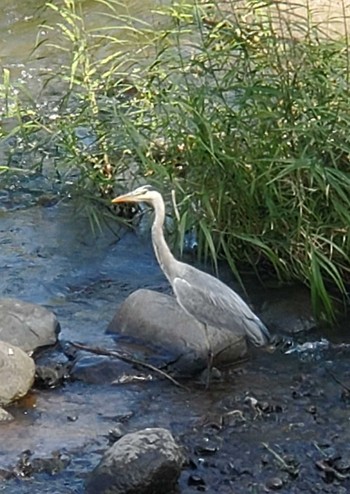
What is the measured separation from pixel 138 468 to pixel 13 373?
3.48 ft

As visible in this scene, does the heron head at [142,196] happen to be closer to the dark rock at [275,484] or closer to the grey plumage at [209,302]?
the grey plumage at [209,302]

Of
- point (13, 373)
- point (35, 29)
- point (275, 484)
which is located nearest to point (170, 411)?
point (13, 373)

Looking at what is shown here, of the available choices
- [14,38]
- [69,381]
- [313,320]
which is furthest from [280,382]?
[14,38]

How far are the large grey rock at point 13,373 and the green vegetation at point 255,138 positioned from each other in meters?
1.16

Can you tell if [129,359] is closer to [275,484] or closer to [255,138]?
[275,484]

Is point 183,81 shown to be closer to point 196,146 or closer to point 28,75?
point 196,146

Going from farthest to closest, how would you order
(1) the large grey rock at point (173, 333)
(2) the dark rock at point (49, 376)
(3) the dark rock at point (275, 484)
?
(1) the large grey rock at point (173, 333) → (2) the dark rock at point (49, 376) → (3) the dark rock at point (275, 484)

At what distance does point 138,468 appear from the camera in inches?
166

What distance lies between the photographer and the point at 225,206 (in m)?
6.04

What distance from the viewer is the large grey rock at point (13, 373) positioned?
5.04 metres

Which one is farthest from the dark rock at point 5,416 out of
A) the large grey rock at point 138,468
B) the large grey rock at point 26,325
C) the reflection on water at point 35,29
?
the reflection on water at point 35,29

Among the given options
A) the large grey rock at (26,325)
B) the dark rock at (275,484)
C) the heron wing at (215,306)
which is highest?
the heron wing at (215,306)

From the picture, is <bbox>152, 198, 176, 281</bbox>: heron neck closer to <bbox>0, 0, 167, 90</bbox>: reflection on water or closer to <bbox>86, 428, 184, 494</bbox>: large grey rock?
<bbox>86, 428, 184, 494</bbox>: large grey rock

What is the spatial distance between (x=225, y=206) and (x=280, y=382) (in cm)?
112
